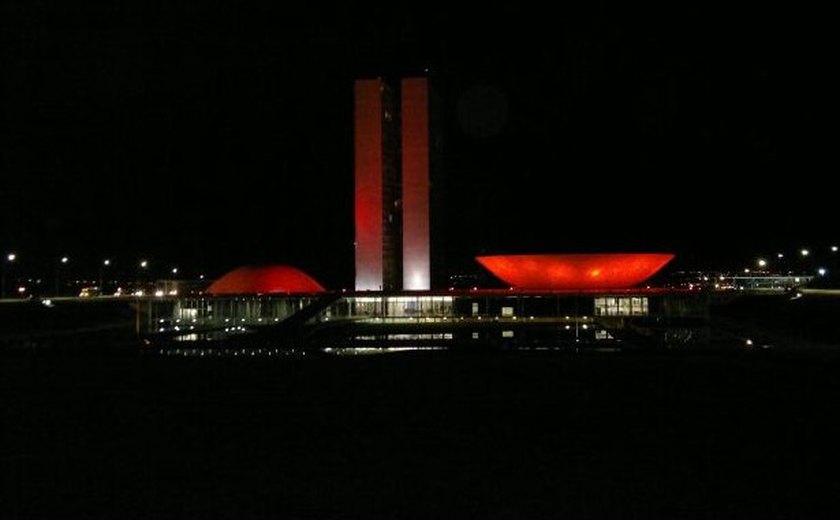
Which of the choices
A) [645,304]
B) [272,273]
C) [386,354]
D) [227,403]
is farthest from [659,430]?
[272,273]

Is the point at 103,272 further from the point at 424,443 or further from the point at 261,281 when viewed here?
the point at 424,443

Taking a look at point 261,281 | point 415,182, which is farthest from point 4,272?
point 415,182

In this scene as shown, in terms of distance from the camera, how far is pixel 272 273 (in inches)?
1025

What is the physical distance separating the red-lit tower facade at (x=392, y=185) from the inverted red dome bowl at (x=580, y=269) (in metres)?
6.26

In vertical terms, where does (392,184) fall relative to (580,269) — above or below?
above

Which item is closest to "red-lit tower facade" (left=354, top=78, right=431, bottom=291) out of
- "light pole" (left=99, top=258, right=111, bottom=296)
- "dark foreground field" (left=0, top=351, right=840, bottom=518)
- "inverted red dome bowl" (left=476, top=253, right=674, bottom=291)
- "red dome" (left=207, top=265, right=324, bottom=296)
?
"red dome" (left=207, top=265, right=324, bottom=296)

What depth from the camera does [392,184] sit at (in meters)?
33.2

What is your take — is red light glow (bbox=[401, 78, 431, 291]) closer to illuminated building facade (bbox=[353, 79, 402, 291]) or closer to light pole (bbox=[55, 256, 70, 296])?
illuminated building facade (bbox=[353, 79, 402, 291])

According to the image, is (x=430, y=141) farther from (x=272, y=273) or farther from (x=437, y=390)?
(x=437, y=390)

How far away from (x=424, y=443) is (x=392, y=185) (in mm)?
27437

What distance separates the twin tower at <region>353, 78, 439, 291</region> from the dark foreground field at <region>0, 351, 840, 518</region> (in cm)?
2116

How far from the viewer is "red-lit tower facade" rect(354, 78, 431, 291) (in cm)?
3142

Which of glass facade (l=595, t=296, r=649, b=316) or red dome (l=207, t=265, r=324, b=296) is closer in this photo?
glass facade (l=595, t=296, r=649, b=316)

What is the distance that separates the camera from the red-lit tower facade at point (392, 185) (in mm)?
31422
